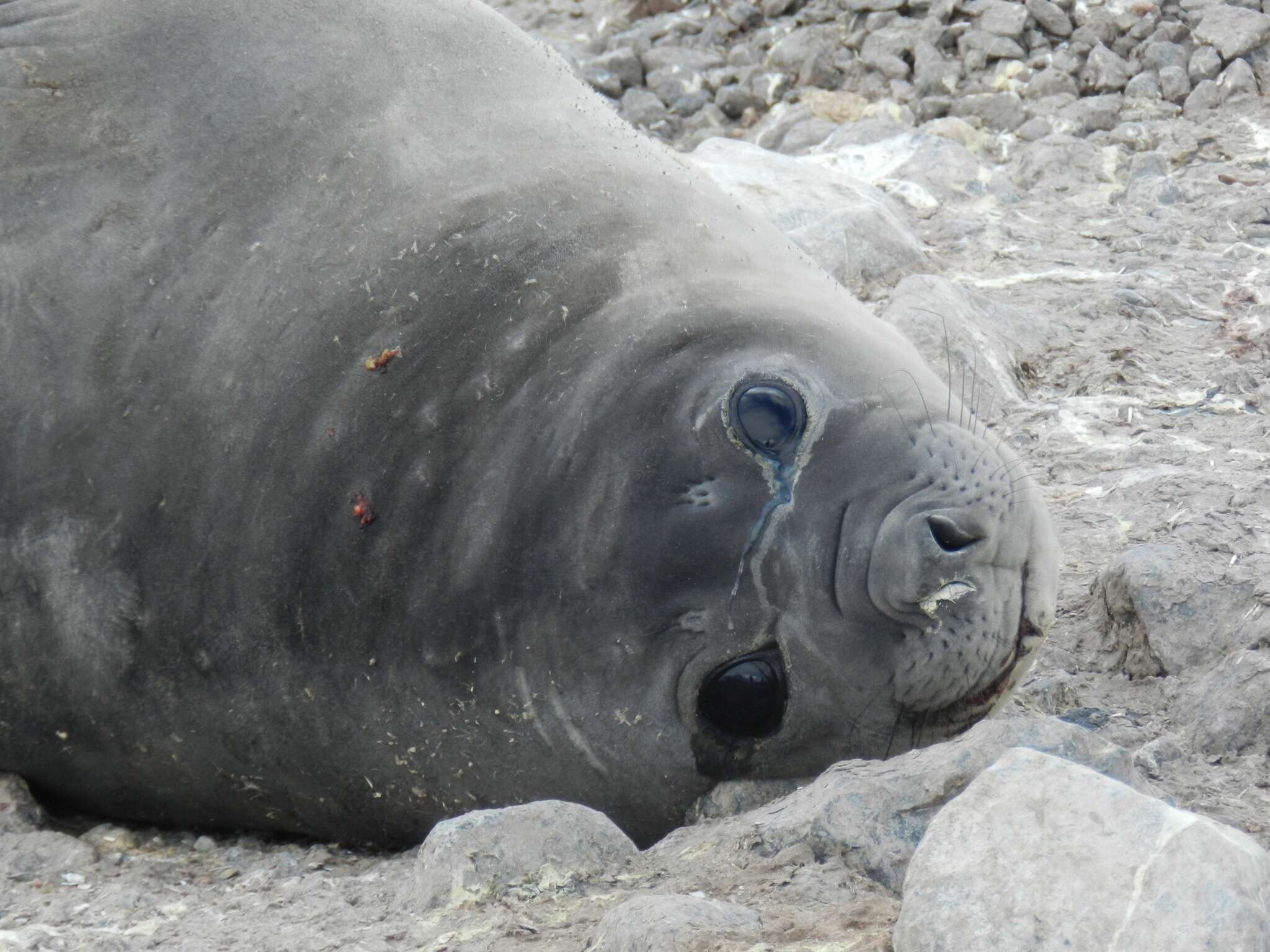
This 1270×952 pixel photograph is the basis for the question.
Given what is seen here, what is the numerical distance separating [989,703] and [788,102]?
4.72 meters

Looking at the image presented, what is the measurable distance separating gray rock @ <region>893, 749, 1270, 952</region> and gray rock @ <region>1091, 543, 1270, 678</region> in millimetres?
1301

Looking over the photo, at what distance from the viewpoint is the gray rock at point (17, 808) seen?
343 centimetres

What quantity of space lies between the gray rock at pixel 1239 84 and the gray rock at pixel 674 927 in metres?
4.98

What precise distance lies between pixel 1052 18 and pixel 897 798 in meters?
4.91

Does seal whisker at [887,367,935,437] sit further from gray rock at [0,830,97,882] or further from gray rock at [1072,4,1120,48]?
gray rock at [1072,4,1120,48]

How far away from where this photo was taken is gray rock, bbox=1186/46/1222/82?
6387 millimetres

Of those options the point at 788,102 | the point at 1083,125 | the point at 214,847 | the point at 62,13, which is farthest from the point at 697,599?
the point at 788,102

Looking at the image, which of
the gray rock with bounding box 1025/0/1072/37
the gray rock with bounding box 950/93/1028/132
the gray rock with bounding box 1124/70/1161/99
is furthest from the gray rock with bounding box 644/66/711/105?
the gray rock with bounding box 1124/70/1161/99

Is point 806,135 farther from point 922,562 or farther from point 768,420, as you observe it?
point 922,562

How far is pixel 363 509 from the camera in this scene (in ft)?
10.2

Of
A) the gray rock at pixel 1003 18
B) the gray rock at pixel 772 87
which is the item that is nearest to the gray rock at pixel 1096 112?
the gray rock at pixel 1003 18

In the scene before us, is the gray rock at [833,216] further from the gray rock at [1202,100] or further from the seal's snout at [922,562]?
the seal's snout at [922,562]

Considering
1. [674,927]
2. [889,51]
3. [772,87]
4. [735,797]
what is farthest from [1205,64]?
[674,927]

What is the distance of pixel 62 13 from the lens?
3.74 m
